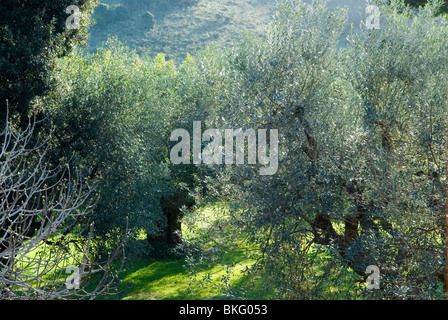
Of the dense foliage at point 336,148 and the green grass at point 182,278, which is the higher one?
the dense foliage at point 336,148

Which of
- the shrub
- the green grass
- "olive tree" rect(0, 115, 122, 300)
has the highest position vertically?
the shrub

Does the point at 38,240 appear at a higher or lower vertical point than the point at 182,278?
higher

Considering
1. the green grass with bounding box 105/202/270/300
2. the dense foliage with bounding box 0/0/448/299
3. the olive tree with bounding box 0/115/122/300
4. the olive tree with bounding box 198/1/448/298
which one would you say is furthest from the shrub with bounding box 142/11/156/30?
the olive tree with bounding box 198/1/448/298

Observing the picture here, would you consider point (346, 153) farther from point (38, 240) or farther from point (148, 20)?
point (148, 20)

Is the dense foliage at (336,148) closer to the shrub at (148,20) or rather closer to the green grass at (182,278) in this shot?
the green grass at (182,278)

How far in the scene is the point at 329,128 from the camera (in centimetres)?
1069

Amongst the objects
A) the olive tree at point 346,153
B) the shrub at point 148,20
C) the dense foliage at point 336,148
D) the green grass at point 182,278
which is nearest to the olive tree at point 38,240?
the dense foliage at point 336,148

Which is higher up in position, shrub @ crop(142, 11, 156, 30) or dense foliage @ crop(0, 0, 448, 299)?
shrub @ crop(142, 11, 156, 30)

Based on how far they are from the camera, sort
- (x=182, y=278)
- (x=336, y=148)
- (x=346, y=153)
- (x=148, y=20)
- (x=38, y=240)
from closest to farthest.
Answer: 1. (x=38, y=240)
2. (x=346, y=153)
3. (x=336, y=148)
4. (x=182, y=278)
5. (x=148, y=20)

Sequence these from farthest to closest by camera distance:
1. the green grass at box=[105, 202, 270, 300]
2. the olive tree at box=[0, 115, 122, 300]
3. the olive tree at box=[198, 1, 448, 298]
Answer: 1. the green grass at box=[105, 202, 270, 300]
2. the olive tree at box=[198, 1, 448, 298]
3. the olive tree at box=[0, 115, 122, 300]

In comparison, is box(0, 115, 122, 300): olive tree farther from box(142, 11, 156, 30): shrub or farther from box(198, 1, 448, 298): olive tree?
box(142, 11, 156, 30): shrub

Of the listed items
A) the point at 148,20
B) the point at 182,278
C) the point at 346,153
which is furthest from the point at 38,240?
the point at 148,20

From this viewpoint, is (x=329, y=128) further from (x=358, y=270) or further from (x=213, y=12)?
(x=213, y=12)

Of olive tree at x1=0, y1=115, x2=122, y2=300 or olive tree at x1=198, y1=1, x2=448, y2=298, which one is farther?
olive tree at x1=198, y1=1, x2=448, y2=298
